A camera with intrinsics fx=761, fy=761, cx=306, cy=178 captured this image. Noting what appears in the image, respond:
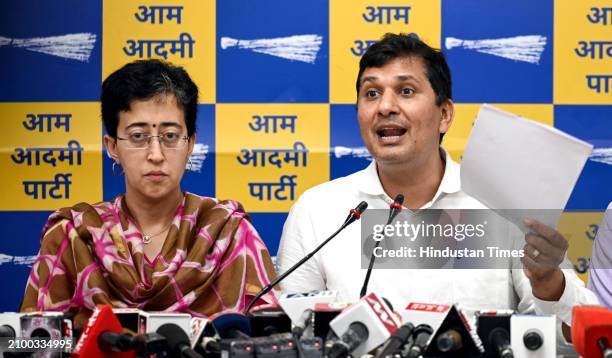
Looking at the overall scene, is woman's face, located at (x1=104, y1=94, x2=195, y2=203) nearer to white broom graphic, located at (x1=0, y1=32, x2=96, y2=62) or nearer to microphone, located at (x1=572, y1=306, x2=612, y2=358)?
white broom graphic, located at (x1=0, y1=32, x2=96, y2=62)

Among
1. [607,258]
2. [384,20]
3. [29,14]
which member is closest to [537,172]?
[607,258]

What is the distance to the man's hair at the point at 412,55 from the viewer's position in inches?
96.5

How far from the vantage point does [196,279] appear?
2.15 m

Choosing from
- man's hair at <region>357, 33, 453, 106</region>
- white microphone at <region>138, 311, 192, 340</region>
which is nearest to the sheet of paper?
white microphone at <region>138, 311, 192, 340</region>

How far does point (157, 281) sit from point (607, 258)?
1506 mm

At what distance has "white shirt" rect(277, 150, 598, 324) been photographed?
2.35m

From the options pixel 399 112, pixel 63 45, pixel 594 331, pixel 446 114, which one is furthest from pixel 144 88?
pixel 594 331

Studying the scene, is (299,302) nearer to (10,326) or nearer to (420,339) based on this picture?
(420,339)

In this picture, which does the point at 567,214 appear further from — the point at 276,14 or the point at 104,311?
the point at 104,311

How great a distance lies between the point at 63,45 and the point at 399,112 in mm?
1527

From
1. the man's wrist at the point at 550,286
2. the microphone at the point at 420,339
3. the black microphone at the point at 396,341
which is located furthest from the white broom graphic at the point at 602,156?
the black microphone at the point at 396,341

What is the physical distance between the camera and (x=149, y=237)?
7.39 feet

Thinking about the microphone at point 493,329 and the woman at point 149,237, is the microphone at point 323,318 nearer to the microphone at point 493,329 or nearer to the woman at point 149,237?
the microphone at point 493,329

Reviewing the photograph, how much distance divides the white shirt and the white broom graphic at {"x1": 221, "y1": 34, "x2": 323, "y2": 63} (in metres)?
0.81
